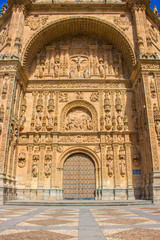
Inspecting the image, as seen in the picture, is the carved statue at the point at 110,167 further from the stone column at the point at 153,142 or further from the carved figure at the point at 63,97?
the carved figure at the point at 63,97

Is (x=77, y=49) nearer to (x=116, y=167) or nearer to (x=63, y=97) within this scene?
(x=63, y=97)

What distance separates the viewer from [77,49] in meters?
16.2

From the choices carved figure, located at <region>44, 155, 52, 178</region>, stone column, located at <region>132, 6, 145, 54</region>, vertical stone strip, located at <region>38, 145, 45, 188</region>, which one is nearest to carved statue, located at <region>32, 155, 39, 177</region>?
vertical stone strip, located at <region>38, 145, 45, 188</region>

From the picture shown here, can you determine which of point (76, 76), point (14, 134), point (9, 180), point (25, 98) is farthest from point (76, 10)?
point (9, 180)

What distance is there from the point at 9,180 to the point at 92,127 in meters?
6.11

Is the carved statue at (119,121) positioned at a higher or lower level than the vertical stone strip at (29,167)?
higher

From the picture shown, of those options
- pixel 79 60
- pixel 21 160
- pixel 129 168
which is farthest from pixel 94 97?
pixel 21 160

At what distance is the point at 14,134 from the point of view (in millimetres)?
12414

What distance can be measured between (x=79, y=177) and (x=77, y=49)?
385 inches

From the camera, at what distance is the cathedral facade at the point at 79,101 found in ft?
40.0

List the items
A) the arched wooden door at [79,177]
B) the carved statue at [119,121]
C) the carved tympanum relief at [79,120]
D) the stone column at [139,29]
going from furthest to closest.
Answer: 1. the carved tympanum relief at [79,120]
2. the carved statue at [119,121]
3. the stone column at [139,29]
4. the arched wooden door at [79,177]

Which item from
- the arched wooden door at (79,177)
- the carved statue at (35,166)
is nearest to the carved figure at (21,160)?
the carved statue at (35,166)

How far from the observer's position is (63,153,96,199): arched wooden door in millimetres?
12750

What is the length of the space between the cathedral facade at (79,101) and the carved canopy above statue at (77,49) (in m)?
0.08
